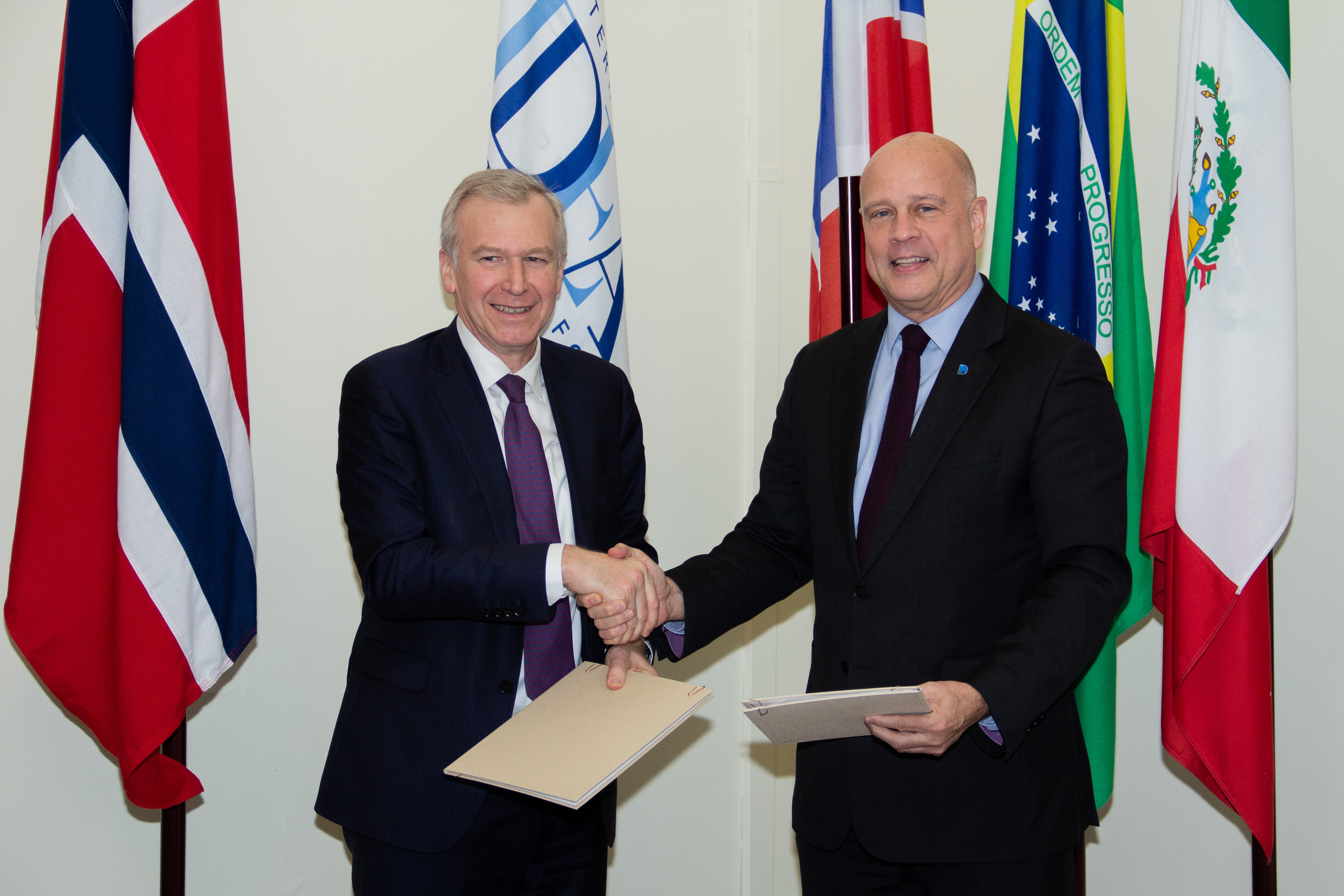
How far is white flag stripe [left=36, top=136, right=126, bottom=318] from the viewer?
2.28m

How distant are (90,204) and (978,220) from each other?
6.31 feet

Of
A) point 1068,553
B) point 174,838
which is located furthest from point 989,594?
point 174,838

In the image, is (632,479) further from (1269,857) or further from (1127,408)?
(1269,857)

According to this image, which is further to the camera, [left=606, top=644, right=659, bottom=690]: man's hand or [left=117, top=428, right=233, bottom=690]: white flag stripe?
[left=117, top=428, right=233, bottom=690]: white flag stripe

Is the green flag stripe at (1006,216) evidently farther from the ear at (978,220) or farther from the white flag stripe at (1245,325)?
the ear at (978,220)

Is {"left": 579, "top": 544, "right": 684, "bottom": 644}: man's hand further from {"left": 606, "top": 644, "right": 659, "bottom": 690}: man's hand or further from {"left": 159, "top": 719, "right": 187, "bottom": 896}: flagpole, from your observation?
{"left": 159, "top": 719, "right": 187, "bottom": 896}: flagpole

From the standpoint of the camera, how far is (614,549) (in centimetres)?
221

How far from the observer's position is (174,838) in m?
2.53

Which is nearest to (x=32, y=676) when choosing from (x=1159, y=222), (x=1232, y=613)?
(x=1232, y=613)

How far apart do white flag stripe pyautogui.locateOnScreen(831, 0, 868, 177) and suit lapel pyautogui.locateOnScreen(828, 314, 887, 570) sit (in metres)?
0.80

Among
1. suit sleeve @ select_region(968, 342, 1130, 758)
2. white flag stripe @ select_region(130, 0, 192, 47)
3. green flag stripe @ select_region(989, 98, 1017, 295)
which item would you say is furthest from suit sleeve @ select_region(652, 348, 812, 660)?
white flag stripe @ select_region(130, 0, 192, 47)

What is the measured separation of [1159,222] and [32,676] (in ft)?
11.5

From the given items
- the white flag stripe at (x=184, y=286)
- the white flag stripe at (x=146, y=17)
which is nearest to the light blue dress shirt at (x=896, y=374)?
the white flag stripe at (x=184, y=286)

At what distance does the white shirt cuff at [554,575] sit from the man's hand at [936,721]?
0.62m
